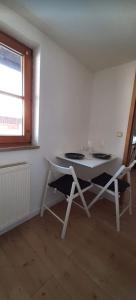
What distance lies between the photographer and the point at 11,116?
1538 mm

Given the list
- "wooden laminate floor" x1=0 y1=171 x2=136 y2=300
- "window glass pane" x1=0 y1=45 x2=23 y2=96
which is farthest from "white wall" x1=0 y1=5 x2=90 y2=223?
→ "wooden laminate floor" x1=0 y1=171 x2=136 y2=300

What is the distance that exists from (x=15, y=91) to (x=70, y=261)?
1751mm

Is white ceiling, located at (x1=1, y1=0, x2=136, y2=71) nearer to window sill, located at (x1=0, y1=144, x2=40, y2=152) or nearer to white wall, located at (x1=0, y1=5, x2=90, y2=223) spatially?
white wall, located at (x1=0, y1=5, x2=90, y2=223)

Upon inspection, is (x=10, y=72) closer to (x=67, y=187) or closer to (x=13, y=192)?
(x=13, y=192)

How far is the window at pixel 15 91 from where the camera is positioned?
142 centimetres

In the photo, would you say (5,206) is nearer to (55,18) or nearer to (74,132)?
(74,132)

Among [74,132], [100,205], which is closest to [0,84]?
[74,132]

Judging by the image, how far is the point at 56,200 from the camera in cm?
215

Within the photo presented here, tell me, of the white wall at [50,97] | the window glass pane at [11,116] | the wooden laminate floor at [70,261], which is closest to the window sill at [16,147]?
the white wall at [50,97]

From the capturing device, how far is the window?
1424mm

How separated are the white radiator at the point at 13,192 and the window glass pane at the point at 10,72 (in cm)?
79

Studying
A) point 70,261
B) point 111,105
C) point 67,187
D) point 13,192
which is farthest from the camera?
point 111,105

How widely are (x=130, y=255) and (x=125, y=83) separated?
2083 mm

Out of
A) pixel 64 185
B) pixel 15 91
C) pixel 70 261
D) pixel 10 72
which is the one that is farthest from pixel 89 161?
pixel 10 72
